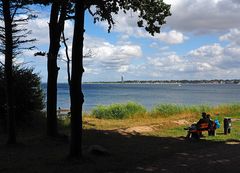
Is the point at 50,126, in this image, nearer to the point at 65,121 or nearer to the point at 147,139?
the point at 147,139

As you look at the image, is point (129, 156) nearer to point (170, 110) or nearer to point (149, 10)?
point (149, 10)

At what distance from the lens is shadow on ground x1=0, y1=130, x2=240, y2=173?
10.9 metres

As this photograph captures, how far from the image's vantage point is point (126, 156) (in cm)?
1281

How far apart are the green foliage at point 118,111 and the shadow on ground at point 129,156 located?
13.1 meters

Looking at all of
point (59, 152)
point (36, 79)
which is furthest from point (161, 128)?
point (59, 152)

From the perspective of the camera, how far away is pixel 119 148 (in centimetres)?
1445

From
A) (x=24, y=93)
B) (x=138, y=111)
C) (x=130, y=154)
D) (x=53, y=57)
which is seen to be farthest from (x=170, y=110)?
(x=130, y=154)

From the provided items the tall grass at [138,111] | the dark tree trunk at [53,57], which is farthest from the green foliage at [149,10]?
the tall grass at [138,111]

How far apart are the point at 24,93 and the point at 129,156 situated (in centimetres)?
949

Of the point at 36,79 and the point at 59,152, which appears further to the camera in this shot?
the point at 36,79

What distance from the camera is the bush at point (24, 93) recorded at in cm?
2073

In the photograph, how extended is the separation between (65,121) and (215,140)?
31.9 feet

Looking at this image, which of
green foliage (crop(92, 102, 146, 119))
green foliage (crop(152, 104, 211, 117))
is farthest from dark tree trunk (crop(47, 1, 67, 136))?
green foliage (crop(152, 104, 211, 117))

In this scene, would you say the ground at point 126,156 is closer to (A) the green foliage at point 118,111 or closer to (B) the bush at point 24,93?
(B) the bush at point 24,93
